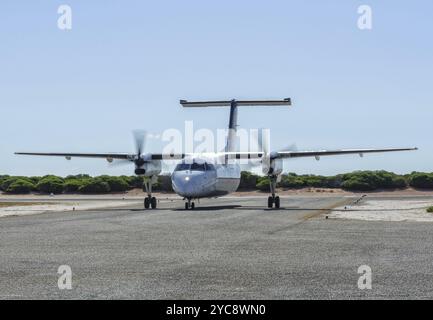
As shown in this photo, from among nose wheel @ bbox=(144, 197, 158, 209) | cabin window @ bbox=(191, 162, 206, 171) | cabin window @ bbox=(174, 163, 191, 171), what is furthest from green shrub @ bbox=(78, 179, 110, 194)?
cabin window @ bbox=(191, 162, 206, 171)

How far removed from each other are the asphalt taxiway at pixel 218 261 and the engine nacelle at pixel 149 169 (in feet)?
58.6

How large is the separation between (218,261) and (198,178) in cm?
2605

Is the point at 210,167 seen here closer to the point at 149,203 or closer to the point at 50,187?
the point at 149,203

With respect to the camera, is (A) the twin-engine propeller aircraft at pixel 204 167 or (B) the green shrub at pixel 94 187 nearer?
(A) the twin-engine propeller aircraft at pixel 204 167

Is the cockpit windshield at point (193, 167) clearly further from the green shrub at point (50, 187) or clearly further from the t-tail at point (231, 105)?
the green shrub at point (50, 187)

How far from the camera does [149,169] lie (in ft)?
149

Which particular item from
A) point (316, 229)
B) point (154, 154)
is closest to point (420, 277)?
point (316, 229)

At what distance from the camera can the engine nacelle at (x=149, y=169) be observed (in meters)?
45.1

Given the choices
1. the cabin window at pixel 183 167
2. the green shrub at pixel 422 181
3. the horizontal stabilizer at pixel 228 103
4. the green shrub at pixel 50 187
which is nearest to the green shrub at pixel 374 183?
the green shrub at pixel 422 181

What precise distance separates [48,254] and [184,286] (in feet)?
21.3

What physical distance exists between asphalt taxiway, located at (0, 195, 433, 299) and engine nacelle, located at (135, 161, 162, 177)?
58.6 ft

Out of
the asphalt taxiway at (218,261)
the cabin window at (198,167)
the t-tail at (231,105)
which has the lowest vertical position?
the asphalt taxiway at (218,261)
